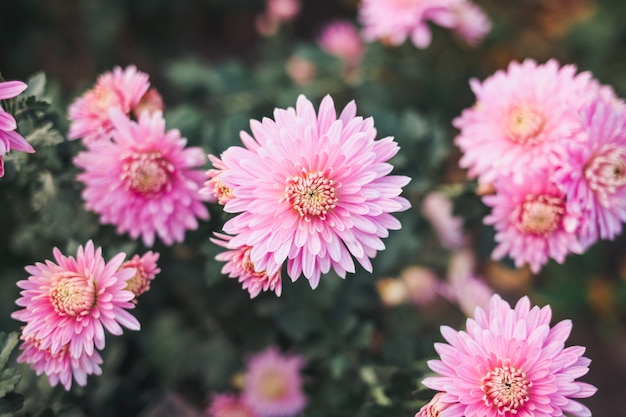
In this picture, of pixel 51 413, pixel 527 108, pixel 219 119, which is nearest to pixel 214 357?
pixel 51 413

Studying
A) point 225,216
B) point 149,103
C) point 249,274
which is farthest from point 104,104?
point 249,274

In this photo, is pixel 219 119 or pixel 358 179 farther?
pixel 219 119

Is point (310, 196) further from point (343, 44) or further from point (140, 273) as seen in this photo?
point (343, 44)

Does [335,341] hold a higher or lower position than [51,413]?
higher

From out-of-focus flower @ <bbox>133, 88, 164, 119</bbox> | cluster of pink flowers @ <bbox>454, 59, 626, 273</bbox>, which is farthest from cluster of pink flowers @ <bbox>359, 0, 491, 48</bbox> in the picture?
out-of-focus flower @ <bbox>133, 88, 164, 119</bbox>

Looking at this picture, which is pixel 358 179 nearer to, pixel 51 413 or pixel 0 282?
pixel 51 413

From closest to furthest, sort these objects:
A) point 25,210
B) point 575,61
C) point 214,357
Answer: point 25,210 < point 214,357 < point 575,61

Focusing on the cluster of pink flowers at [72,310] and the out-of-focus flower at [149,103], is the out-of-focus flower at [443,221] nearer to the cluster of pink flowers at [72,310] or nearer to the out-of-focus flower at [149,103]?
the out-of-focus flower at [149,103]

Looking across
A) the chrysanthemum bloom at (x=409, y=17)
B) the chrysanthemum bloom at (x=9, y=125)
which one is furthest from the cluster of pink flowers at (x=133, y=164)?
the chrysanthemum bloom at (x=409, y=17)
